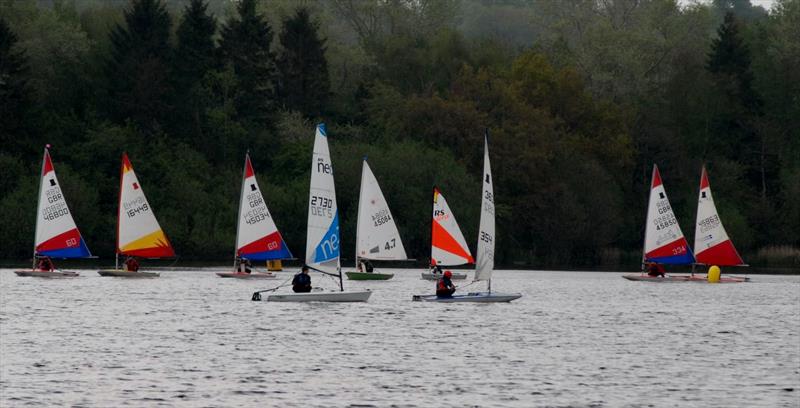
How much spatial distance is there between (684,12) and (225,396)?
4339 inches

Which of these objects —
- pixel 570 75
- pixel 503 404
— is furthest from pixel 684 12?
pixel 503 404

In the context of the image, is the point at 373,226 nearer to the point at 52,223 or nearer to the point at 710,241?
the point at 52,223

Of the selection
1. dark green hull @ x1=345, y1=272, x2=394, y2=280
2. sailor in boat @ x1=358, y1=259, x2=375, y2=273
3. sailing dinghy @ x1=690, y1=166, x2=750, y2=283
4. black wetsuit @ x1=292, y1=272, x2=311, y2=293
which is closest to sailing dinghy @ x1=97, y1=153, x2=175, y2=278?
dark green hull @ x1=345, y1=272, x2=394, y2=280

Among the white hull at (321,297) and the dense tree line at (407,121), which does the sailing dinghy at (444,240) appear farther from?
the dense tree line at (407,121)

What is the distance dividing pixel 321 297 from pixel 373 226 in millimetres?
23142

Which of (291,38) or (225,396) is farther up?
(291,38)

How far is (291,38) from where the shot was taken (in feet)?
403

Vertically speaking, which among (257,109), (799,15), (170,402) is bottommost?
(170,402)

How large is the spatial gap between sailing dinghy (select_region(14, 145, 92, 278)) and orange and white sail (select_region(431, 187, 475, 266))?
17.6m

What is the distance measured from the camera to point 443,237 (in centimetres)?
7850

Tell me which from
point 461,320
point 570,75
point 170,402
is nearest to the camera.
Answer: point 170,402

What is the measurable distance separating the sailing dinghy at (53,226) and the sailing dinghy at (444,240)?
1756 centimetres

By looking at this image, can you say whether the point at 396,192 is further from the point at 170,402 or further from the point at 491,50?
the point at 170,402

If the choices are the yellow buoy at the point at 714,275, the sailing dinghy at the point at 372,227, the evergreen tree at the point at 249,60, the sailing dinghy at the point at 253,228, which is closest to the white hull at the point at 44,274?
the sailing dinghy at the point at 253,228
